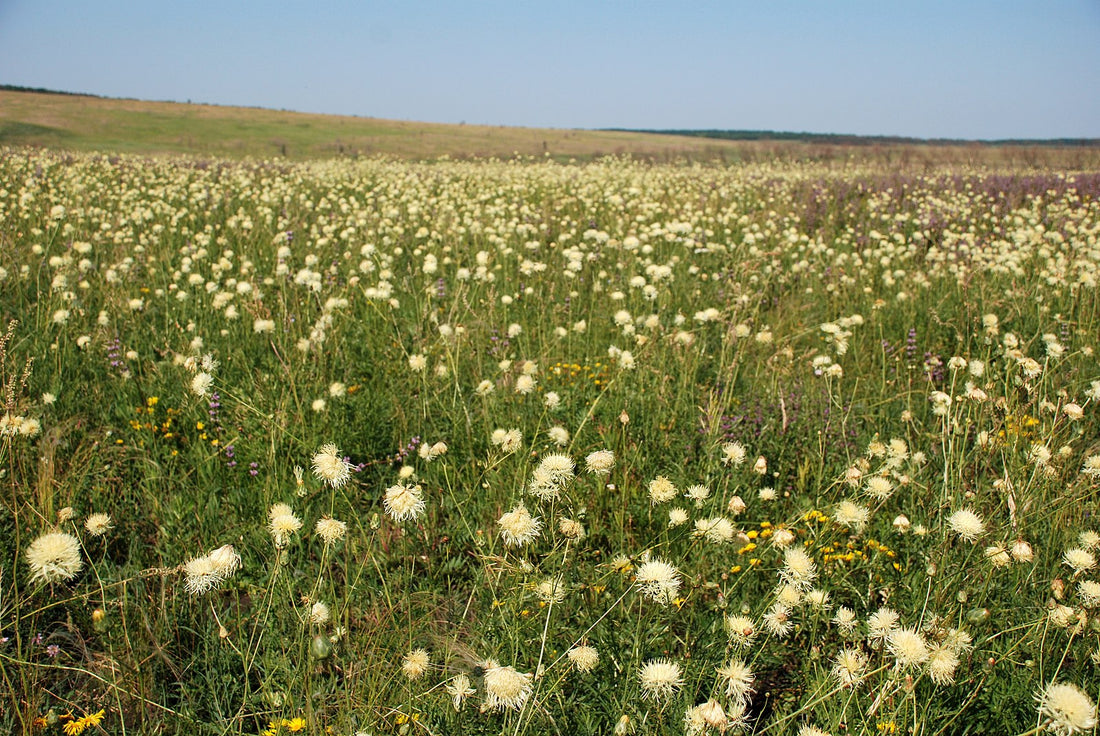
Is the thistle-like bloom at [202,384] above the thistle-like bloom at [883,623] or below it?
above

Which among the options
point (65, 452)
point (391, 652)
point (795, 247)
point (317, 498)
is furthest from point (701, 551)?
point (795, 247)

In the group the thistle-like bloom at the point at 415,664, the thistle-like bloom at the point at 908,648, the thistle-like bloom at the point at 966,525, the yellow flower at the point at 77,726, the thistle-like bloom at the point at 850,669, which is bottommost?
the yellow flower at the point at 77,726

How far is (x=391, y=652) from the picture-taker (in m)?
1.97

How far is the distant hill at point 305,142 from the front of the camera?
80.7 feet

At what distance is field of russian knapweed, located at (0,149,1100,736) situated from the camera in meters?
1.70

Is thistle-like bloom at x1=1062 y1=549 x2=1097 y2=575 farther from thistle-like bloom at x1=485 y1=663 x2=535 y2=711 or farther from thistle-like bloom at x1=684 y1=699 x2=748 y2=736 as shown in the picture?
thistle-like bloom at x1=485 y1=663 x2=535 y2=711

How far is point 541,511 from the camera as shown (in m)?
2.03

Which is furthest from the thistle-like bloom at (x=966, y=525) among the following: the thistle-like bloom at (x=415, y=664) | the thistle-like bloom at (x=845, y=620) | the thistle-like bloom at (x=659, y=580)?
the thistle-like bloom at (x=415, y=664)

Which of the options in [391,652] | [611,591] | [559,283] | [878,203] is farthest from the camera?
[878,203]

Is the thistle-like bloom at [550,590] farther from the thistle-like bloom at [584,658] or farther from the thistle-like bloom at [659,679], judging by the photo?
the thistle-like bloom at [659,679]

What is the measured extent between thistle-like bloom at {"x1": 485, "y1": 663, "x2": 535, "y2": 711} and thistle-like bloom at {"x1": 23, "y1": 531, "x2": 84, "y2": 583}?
41.4 inches

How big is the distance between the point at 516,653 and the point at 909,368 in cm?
364

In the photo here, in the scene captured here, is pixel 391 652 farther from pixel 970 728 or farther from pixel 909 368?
pixel 909 368

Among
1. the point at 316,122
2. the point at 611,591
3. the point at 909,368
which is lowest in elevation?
the point at 611,591
